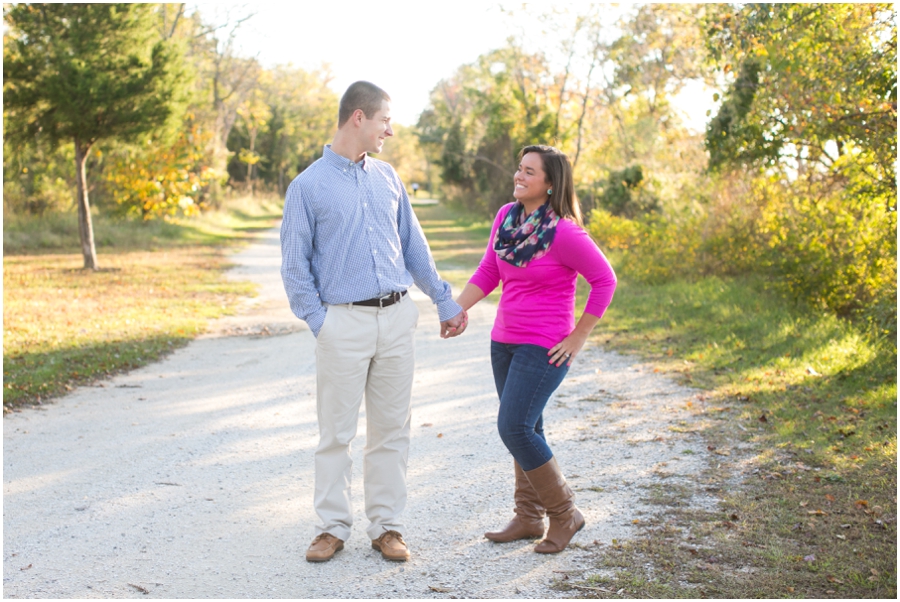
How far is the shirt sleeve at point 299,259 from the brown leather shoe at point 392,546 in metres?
1.08

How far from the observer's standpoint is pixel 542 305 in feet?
13.4

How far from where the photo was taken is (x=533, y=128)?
92.2 feet

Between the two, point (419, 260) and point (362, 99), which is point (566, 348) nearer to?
point (419, 260)

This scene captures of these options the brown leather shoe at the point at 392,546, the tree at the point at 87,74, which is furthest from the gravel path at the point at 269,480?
the tree at the point at 87,74

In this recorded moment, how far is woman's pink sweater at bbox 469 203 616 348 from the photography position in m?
3.98

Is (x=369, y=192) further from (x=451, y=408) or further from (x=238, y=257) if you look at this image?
(x=238, y=257)

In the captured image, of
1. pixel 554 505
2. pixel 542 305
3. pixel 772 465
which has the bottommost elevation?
pixel 772 465

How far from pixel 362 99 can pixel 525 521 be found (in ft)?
7.46

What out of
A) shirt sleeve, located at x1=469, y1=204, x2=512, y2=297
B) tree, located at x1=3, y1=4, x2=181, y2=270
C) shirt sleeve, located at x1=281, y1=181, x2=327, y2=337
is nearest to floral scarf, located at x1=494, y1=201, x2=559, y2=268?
shirt sleeve, located at x1=469, y1=204, x2=512, y2=297

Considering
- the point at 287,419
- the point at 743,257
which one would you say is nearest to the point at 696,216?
the point at 743,257

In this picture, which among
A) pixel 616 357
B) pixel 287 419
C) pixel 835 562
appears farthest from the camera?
pixel 616 357

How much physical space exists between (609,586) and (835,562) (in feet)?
3.83

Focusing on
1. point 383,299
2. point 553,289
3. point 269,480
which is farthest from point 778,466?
point 269,480

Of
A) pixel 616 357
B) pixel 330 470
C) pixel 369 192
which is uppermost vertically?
pixel 369 192
